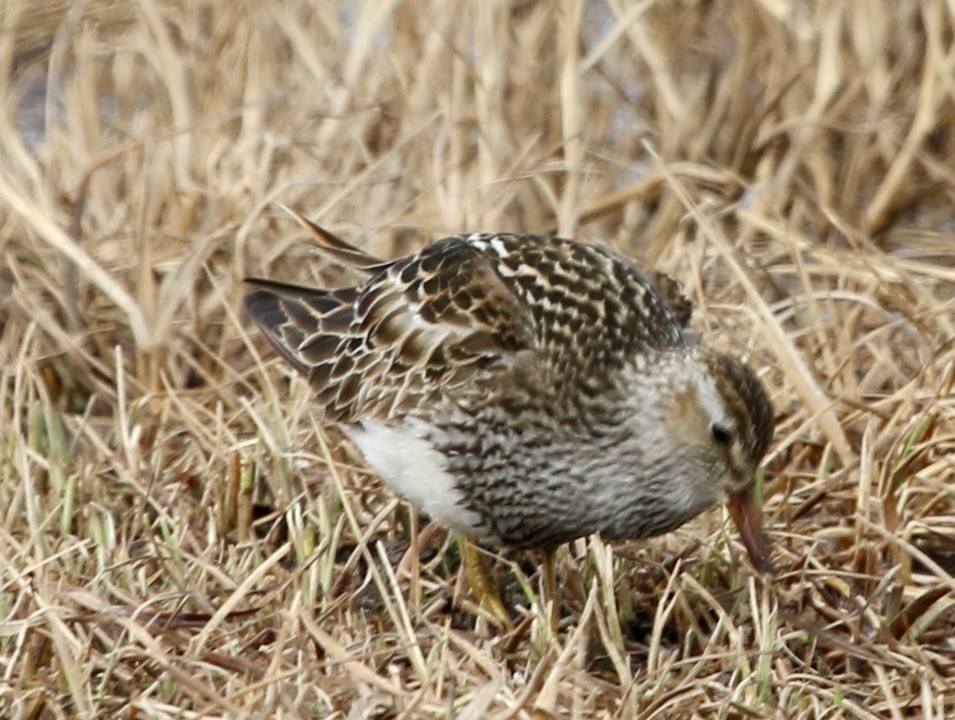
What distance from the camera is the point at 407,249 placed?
628 centimetres

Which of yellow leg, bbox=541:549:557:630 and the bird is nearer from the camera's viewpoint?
the bird

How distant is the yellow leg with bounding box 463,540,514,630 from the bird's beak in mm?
618

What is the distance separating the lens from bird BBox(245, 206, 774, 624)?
4.19 metres

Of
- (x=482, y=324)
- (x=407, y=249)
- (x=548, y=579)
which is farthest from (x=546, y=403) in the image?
(x=407, y=249)

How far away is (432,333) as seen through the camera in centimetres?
459

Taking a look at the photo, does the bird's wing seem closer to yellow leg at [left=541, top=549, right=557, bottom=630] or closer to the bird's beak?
yellow leg at [left=541, top=549, right=557, bottom=630]

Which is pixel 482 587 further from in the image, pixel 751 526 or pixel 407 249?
pixel 407 249

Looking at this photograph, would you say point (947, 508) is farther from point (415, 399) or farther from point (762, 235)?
point (762, 235)

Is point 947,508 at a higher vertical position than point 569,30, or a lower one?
lower

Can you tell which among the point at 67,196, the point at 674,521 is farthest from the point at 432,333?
the point at 67,196

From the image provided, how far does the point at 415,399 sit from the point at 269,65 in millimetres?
2827

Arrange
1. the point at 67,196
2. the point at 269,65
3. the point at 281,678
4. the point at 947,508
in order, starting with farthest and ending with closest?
the point at 269,65
the point at 67,196
the point at 947,508
the point at 281,678

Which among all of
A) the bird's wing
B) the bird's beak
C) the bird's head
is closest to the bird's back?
the bird's wing

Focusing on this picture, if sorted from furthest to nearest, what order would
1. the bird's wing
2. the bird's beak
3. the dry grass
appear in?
1. the bird's wing
2. the bird's beak
3. the dry grass
